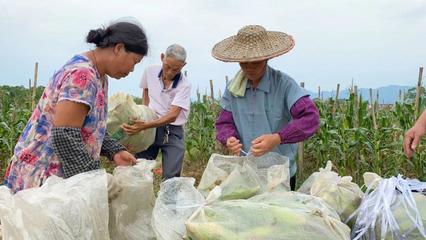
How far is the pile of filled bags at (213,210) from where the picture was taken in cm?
149

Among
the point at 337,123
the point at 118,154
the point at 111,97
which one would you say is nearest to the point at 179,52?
the point at 111,97

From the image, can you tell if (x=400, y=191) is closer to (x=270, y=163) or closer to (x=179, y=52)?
(x=270, y=163)

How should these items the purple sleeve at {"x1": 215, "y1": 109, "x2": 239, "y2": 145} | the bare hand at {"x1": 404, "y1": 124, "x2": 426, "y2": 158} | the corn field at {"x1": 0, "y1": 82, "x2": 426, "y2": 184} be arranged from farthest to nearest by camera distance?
the corn field at {"x1": 0, "y1": 82, "x2": 426, "y2": 184} < the purple sleeve at {"x1": 215, "y1": 109, "x2": 239, "y2": 145} < the bare hand at {"x1": 404, "y1": 124, "x2": 426, "y2": 158}

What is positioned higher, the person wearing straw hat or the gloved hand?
the person wearing straw hat

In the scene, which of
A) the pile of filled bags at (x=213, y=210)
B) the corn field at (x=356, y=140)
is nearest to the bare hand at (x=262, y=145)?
the pile of filled bags at (x=213, y=210)

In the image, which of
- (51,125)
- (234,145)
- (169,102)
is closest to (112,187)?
(51,125)

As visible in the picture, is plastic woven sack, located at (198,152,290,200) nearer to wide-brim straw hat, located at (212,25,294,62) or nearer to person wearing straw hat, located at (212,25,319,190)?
person wearing straw hat, located at (212,25,319,190)

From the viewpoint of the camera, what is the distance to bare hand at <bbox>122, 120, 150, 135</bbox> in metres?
3.54

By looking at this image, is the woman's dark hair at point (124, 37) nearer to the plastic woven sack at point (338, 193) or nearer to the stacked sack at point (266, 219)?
the stacked sack at point (266, 219)

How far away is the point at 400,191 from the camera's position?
5.74 feet

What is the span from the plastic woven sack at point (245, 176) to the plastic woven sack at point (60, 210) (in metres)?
0.41

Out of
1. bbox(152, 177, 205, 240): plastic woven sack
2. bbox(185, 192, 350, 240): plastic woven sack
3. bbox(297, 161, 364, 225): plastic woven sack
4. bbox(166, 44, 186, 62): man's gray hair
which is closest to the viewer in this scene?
bbox(185, 192, 350, 240): plastic woven sack

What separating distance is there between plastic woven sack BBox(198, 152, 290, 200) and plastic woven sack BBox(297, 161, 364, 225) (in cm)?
15

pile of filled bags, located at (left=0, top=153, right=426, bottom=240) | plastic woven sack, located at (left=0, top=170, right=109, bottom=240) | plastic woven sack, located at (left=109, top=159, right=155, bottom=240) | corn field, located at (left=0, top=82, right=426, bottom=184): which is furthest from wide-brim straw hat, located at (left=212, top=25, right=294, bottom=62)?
corn field, located at (left=0, top=82, right=426, bottom=184)
